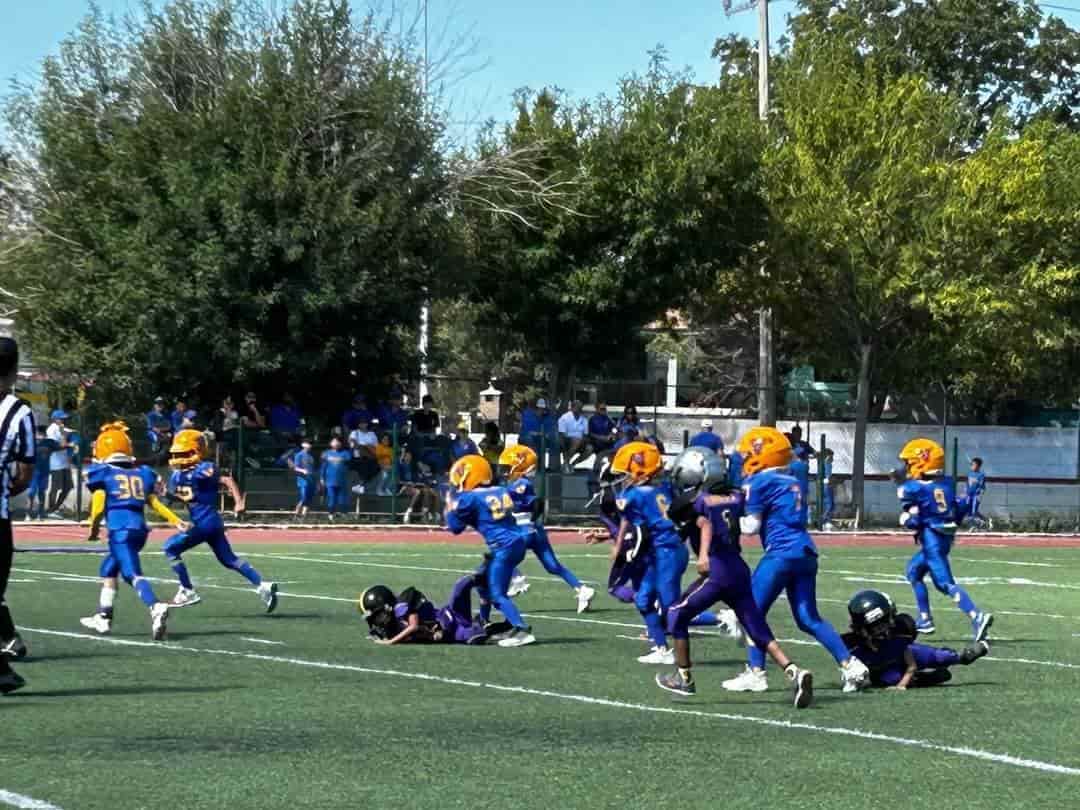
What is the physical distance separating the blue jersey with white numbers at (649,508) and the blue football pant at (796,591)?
206cm

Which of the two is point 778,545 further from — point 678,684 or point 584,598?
point 584,598

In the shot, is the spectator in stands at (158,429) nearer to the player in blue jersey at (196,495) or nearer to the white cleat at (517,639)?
the player in blue jersey at (196,495)

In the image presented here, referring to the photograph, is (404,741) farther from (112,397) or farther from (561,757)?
(112,397)

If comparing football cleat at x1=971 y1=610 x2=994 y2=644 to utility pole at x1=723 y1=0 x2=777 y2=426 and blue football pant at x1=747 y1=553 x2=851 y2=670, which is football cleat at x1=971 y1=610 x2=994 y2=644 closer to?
blue football pant at x1=747 y1=553 x2=851 y2=670

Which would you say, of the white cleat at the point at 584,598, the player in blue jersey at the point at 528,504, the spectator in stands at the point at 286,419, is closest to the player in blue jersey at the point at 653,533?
the player in blue jersey at the point at 528,504

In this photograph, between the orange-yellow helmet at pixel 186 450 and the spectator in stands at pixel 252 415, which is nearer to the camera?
the orange-yellow helmet at pixel 186 450

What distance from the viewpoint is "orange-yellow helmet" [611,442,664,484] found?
47.9 feet

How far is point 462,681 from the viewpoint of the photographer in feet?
42.3

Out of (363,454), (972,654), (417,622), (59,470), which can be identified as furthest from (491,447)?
(972,654)

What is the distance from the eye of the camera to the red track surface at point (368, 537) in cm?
2997

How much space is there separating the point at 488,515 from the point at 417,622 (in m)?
1.07

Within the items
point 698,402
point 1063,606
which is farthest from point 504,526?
point 698,402

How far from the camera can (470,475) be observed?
1581 cm

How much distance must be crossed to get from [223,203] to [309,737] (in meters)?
24.1
